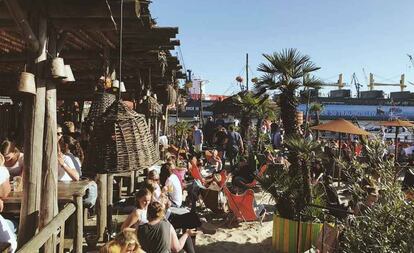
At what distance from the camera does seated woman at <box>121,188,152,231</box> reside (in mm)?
4574

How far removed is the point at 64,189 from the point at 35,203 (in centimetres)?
102

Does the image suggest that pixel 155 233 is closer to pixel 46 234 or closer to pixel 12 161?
pixel 46 234

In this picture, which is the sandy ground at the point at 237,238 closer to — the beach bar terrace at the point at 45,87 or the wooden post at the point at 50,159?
the beach bar terrace at the point at 45,87

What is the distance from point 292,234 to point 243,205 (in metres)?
1.56

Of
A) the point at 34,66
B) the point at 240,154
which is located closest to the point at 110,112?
the point at 34,66

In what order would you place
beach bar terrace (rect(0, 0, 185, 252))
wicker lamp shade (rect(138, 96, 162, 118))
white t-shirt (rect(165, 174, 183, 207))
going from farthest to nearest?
wicker lamp shade (rect(138, 96, 162, 118)) < white t-shirt (rect(165, 174, 183, 207)) < beach bar terrace (rect(0, 0, 185, 252))

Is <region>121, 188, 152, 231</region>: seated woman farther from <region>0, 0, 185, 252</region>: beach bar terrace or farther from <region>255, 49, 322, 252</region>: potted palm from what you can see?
<region>255, 49, 322, 252</region>: potted palm

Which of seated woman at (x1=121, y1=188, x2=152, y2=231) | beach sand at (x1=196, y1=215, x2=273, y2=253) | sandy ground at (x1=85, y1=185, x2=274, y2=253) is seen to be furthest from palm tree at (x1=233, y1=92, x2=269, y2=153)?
seated woman at (x1=121, y1=188, x2=152, y2=231)

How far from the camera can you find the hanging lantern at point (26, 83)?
11.3 ft

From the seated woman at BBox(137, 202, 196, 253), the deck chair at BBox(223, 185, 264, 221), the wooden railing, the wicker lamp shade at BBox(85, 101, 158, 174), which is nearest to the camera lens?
the wooden railing

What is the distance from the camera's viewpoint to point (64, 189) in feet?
15.7

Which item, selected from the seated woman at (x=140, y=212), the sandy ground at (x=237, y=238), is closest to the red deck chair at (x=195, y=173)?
the sandy ground at (x=237, y=238)

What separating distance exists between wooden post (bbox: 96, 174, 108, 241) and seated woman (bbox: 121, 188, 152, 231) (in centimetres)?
106

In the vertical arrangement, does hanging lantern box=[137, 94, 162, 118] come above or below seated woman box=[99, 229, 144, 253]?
above
